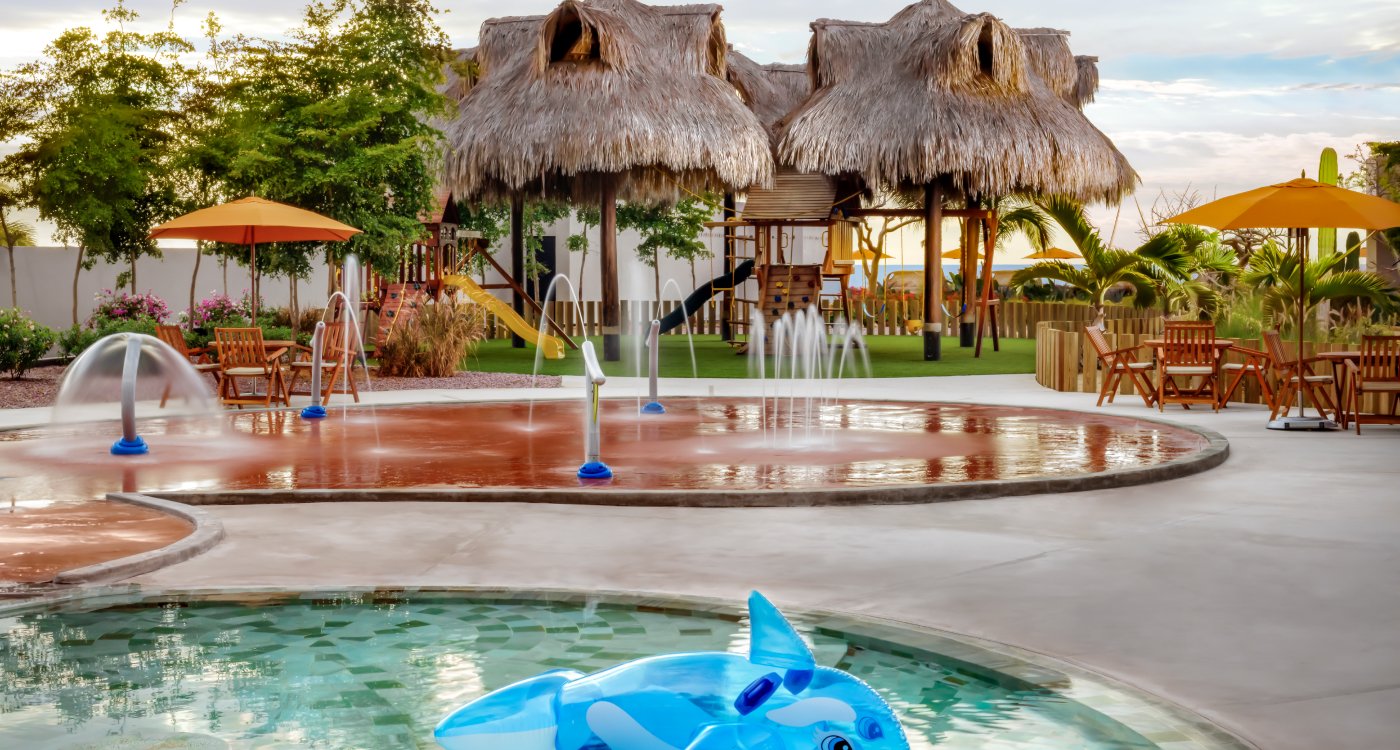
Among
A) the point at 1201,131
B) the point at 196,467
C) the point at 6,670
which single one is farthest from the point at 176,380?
the point at 1201,131

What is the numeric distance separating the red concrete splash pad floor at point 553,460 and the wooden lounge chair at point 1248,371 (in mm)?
1850

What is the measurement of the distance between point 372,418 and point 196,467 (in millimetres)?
3680

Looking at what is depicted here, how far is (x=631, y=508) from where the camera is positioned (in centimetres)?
804

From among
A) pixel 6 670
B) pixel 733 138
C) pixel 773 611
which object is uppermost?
pixel 733 138

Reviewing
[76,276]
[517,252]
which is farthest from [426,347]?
[517,252]

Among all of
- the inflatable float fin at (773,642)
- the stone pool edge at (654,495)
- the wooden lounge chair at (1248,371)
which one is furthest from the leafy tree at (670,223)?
the inflatable float fin at (773,642)

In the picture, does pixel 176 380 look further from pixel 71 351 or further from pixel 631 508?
pixel 631 508

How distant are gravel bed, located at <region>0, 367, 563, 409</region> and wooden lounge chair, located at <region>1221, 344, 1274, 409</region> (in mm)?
8003

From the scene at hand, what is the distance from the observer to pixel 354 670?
478 cm

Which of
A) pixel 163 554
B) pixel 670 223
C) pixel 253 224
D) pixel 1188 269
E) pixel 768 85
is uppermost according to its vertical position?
pixel 768 85

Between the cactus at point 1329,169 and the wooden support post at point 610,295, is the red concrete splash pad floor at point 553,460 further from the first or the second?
the cactus at point 1329,169

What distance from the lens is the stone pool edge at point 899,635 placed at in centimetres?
404

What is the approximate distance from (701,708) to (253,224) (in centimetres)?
1368

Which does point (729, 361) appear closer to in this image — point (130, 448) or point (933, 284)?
point (933, 284)
